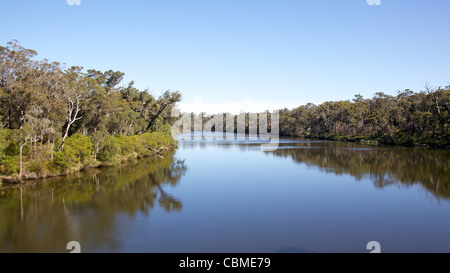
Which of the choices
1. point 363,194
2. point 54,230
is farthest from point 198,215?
point 363,194

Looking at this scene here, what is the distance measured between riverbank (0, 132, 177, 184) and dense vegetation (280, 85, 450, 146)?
4509 centimetres

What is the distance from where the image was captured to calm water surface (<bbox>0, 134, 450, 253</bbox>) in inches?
480

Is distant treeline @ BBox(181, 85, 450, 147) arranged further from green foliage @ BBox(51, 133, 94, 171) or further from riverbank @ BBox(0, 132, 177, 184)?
green foliage @ BBox(51, 133, 94, 171)

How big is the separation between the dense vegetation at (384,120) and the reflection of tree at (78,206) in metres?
43.1

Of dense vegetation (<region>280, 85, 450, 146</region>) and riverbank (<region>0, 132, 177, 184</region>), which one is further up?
dense vegetation (<region>280, 85, 450, 146</region>)

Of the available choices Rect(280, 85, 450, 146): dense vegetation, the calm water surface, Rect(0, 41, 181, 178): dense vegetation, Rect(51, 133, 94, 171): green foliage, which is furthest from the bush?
Rect(280, 85, 450, 146): dense vegetation

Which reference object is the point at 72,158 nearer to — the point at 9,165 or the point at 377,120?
the point at 9,165

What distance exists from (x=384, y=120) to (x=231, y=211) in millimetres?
54540

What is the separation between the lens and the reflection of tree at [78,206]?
1241cm

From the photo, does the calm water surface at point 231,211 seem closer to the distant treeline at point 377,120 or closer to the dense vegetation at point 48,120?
the dense vegetation at point 48,120

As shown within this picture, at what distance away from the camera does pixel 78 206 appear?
17625mm

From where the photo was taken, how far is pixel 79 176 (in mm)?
26203

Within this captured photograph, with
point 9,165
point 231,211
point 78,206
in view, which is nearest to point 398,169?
point 231,211
